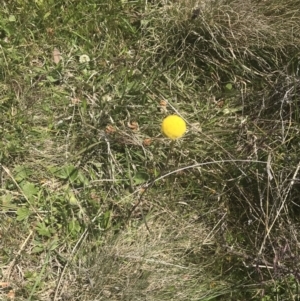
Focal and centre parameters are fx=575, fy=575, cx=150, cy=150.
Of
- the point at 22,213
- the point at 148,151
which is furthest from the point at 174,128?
the point at 22,213

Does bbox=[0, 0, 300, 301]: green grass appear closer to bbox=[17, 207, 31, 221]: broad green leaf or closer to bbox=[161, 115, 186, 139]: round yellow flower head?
bbox=[17, 207, 31, 221]: broad green leaf

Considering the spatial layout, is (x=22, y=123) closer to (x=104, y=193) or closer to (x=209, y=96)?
(x=104, y=193)

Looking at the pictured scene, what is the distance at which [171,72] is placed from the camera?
102 inches

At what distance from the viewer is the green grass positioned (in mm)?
2275

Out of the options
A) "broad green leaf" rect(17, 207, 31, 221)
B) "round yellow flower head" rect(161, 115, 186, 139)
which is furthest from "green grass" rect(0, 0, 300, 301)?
"round yellow flower head" rect(161, 115, 186, 139)

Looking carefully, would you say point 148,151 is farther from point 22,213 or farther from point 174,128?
point 22,213

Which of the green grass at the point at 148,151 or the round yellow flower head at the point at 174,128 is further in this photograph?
the green grass at the point at 148,151

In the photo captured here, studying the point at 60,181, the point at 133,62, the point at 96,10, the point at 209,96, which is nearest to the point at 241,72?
the point at 209,96

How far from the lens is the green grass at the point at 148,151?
2.28 metres

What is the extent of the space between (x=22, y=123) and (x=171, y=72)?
699 millimetres

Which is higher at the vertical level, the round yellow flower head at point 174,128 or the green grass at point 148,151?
the round yellow flower head at point 174,128

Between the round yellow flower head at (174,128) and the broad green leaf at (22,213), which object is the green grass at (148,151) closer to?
the broad green leaf at (22,213)

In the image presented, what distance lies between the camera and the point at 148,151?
241 cm

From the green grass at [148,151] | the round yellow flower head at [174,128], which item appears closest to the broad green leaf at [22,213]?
the green grass at [148,151]
